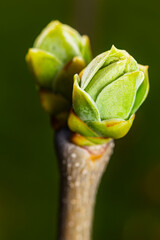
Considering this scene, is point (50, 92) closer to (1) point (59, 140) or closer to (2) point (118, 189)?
(1) point (59, 140)

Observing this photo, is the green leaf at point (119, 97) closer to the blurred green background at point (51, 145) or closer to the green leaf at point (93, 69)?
the green leaf at point (93, 69)

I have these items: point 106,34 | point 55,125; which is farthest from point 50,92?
point 106,34

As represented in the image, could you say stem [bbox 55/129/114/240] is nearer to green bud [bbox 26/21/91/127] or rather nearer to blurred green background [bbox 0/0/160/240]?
green bud [bbox 26/21/91/127]

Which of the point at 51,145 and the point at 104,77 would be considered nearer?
the point at 104,77

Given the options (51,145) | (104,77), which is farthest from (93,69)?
(51,145)

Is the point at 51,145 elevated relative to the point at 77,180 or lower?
lower

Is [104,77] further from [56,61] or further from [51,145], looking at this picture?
[51,145]

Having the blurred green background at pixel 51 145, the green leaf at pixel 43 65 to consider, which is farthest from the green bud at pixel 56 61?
the blurred green background at pixel 51 145

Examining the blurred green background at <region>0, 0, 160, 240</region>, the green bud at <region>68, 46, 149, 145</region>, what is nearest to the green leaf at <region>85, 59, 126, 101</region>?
the green bud at <region>68, 46, 149, 145</region>
